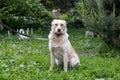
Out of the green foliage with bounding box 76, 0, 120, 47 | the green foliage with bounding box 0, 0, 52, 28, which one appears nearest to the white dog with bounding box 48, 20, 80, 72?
the green foliage with bounding box 76, 0, 120, 47

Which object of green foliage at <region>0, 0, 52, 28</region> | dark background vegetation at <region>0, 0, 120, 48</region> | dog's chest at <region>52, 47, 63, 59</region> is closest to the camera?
dog's chest at <region>52, 47, 63, 59</region>

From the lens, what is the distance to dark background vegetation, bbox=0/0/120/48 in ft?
34.4

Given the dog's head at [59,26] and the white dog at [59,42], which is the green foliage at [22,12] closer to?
the white dog at [59,42]

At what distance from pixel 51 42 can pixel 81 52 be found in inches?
163

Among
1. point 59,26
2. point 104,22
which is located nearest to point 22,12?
point 104,22

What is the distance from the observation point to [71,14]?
2295 cm

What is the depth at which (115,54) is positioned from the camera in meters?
10.6

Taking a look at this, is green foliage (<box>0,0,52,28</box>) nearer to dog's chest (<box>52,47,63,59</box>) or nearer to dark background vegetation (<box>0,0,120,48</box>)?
dark background vegetation (<box>0,0,120,48</box>)

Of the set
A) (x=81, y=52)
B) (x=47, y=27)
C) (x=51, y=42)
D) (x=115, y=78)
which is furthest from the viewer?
(x=47, y=27)

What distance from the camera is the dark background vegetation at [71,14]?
10.5 meters

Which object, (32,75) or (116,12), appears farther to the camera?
(116,12)

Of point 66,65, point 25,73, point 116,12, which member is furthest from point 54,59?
point 116,12

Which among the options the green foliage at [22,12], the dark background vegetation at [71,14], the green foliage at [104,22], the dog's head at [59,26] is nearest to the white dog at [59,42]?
the dog's head at [59,26]

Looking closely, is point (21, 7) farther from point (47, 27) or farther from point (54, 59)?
point (54, 59)
